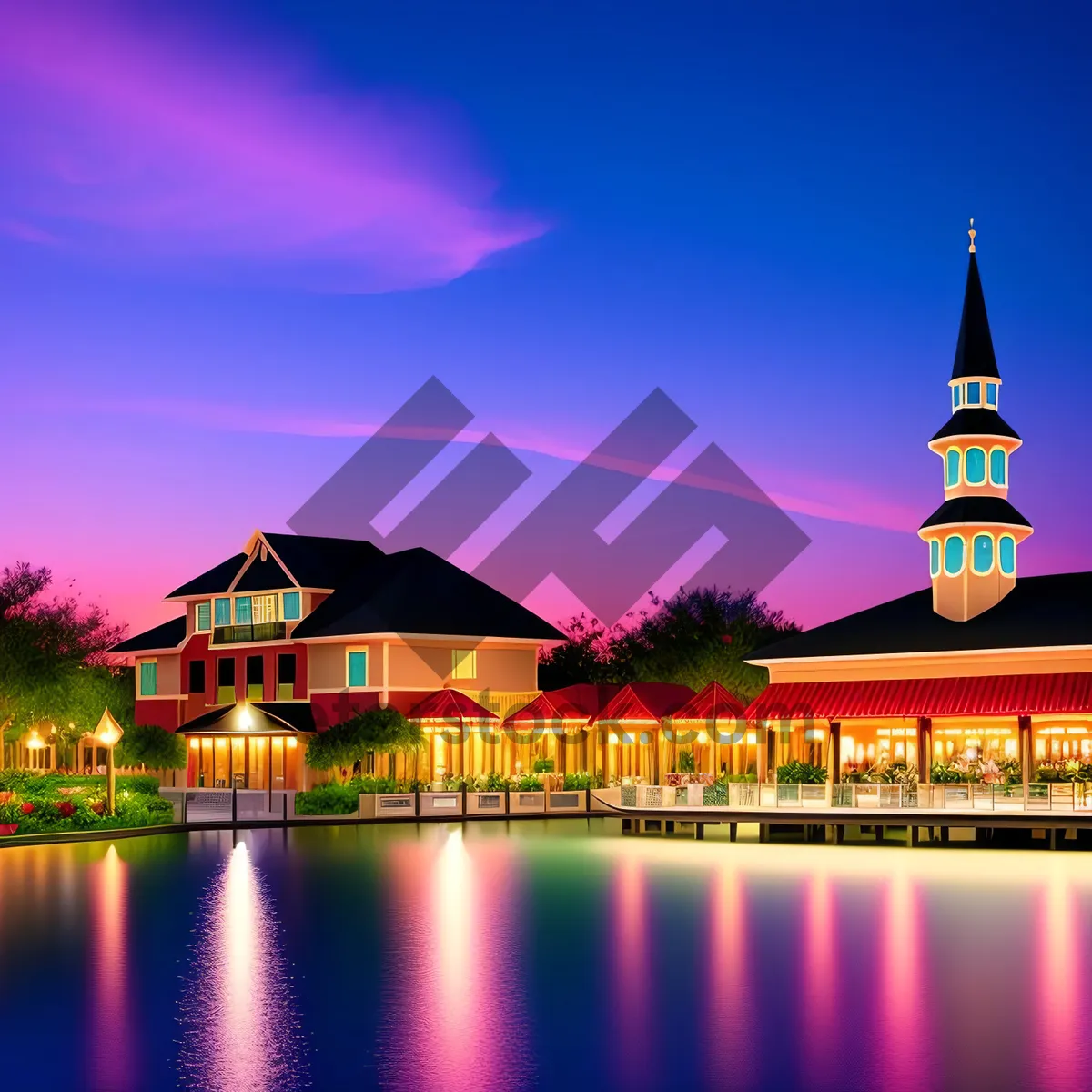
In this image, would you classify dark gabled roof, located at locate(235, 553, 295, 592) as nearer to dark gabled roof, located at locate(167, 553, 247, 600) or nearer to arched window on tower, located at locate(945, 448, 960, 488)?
dark gabled roof, located at locate(167, 553, 247, 600)

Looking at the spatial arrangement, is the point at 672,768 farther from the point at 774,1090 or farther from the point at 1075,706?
the point at 774,1090

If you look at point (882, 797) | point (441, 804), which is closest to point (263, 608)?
point (441, 804)

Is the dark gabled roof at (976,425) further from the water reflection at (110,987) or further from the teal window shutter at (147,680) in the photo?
the teal window shutter at (147,680)

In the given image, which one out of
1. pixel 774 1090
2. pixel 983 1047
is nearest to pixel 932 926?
pixel 983 1047

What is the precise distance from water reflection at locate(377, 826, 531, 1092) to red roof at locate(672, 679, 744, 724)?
18.0m

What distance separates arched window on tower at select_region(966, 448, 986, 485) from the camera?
172ft

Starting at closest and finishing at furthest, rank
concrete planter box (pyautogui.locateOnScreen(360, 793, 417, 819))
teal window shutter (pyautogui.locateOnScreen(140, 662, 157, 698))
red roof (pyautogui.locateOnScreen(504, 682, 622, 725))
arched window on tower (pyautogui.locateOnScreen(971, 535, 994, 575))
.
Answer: arched window on tower (pyautogui.locateOnScreen(971, 535, 994, 575)) < concrete planter box (pyautogui.locateOnScreen(360, 793, 417, 819)) < red roof (pyautogui.locateOnScreen(504, 682, 622, 725)) < teal window shutter (pyautogui.locateOnScreen(140, 662, 157, 698))

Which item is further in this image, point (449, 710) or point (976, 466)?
point (449, 710)

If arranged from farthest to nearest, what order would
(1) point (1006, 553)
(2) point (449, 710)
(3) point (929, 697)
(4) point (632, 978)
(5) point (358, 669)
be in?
(5) point (358, 669)
(2) point (449, 710)
(1) point (1006, 553)
(3) point (929, 697)
(4) point (632, 978)

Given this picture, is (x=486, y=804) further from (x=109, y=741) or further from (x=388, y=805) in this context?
(x=109, y=741)

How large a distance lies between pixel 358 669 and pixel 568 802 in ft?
33.5

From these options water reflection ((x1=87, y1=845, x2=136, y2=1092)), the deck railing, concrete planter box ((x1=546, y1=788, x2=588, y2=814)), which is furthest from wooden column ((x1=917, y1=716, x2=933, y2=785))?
water reflection ((x1=87, y1=845, x2=136, y2=1092))

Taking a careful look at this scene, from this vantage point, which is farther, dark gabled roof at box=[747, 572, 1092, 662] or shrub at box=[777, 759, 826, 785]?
shrub at box=[777, 759, 826, 785]

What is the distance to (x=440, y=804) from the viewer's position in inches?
2184
